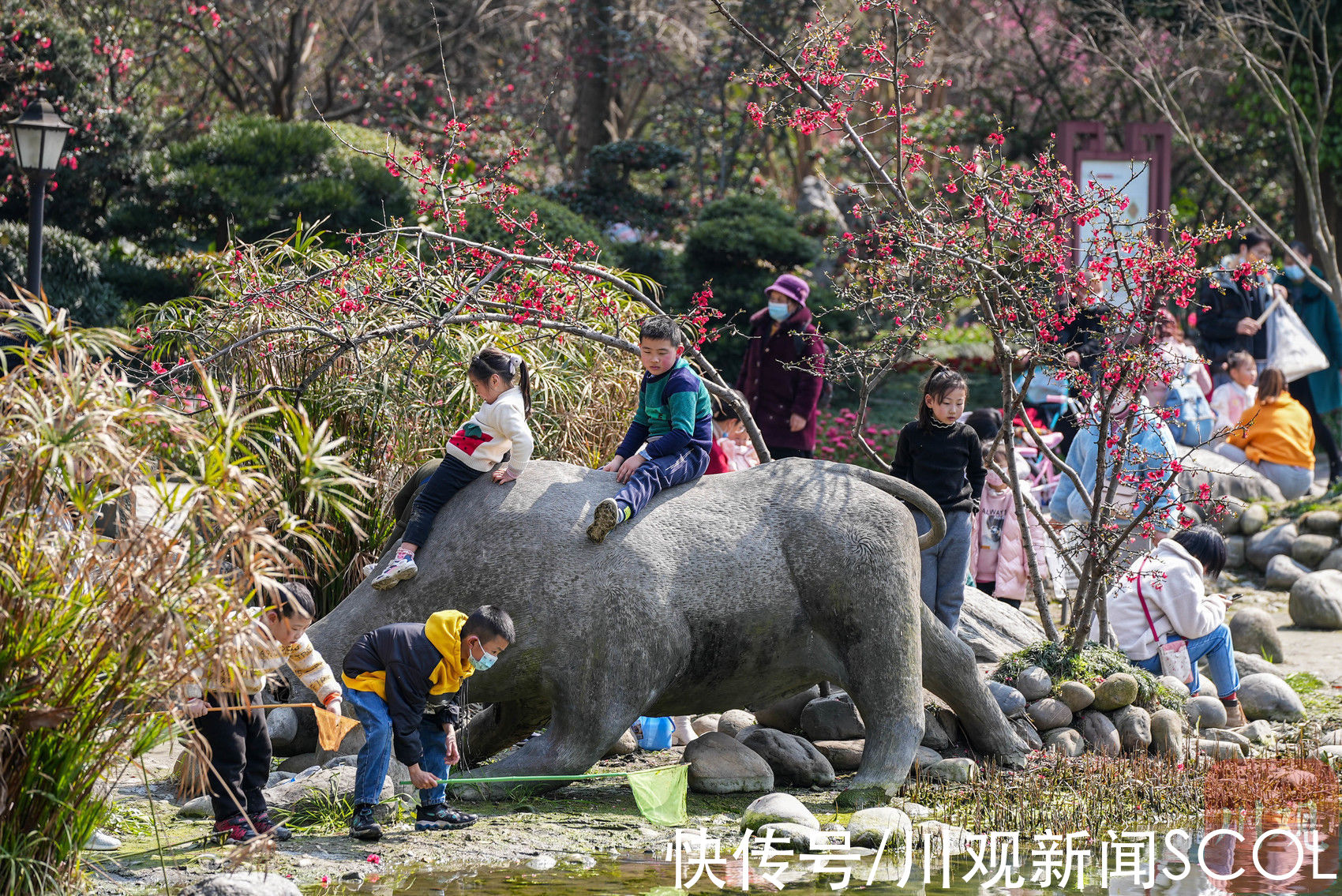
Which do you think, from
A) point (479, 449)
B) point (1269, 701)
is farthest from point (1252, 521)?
point (479, 449)

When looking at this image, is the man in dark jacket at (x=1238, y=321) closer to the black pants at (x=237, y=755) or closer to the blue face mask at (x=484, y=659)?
the blue face mask at (x=484, y=659)

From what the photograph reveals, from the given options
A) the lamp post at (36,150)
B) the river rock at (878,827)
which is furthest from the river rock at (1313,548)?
the lamp post at (36,150)

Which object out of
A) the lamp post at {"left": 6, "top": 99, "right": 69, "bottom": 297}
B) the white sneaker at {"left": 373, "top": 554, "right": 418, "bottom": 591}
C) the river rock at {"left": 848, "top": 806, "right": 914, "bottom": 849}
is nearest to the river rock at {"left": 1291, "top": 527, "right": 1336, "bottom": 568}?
the river rock at {"left": 848, "top": 806, "right": 914, "bottom": 849}

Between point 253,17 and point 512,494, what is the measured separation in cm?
1251

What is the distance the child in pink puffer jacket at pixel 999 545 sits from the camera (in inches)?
357

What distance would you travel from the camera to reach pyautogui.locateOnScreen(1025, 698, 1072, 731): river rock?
280 inches

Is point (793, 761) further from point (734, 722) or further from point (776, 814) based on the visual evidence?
point (776, 814)

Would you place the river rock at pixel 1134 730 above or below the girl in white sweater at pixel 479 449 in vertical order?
below

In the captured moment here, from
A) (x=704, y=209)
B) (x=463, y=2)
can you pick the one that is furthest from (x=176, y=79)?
(x=704, y=209)

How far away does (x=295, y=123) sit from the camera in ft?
49.6

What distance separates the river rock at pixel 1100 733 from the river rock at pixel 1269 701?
137cm

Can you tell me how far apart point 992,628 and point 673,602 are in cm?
278

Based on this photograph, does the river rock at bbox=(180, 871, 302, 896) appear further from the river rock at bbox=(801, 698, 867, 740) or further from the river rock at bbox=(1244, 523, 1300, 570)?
the river rock at bbox=(1244, 523, 1300, 570)

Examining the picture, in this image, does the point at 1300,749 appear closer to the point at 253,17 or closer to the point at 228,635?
the point at 228,635
